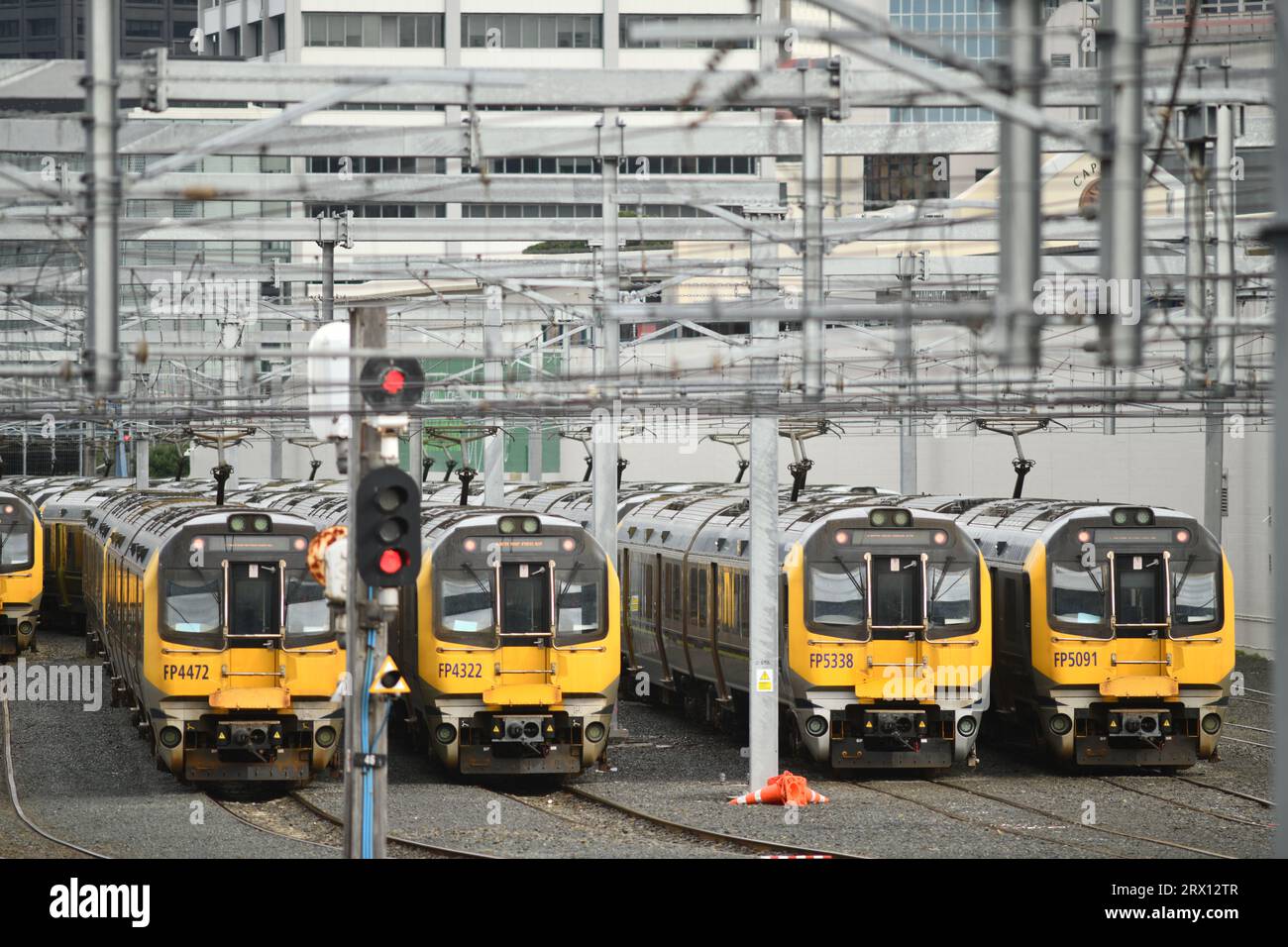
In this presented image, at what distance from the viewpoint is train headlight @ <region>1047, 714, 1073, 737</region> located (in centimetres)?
1945

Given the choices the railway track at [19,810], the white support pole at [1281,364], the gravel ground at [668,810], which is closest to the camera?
the white support pole at [1281,364]

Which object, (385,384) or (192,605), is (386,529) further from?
Answer: (192,605)

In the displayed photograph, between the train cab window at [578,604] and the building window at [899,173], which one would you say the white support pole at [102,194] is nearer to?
the train cab window at [578,604]

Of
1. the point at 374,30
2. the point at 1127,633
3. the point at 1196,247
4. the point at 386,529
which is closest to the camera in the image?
the point at 386,529

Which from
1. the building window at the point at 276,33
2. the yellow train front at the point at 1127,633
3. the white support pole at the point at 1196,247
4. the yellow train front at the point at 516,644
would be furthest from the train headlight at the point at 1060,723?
the building window at the point at 276,33

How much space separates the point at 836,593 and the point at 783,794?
2299 mm

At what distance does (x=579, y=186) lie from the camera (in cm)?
1970

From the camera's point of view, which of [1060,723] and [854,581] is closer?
[854,581]

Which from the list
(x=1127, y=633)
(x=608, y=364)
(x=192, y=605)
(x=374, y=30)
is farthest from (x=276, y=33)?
(x=1127, y=633)

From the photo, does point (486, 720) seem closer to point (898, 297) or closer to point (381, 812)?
point (381, 812)

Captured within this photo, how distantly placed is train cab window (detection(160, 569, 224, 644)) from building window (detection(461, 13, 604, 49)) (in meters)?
41.1

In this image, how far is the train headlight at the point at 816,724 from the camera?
19.2 metres

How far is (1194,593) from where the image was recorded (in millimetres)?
19531

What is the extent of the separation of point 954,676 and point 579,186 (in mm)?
6097
